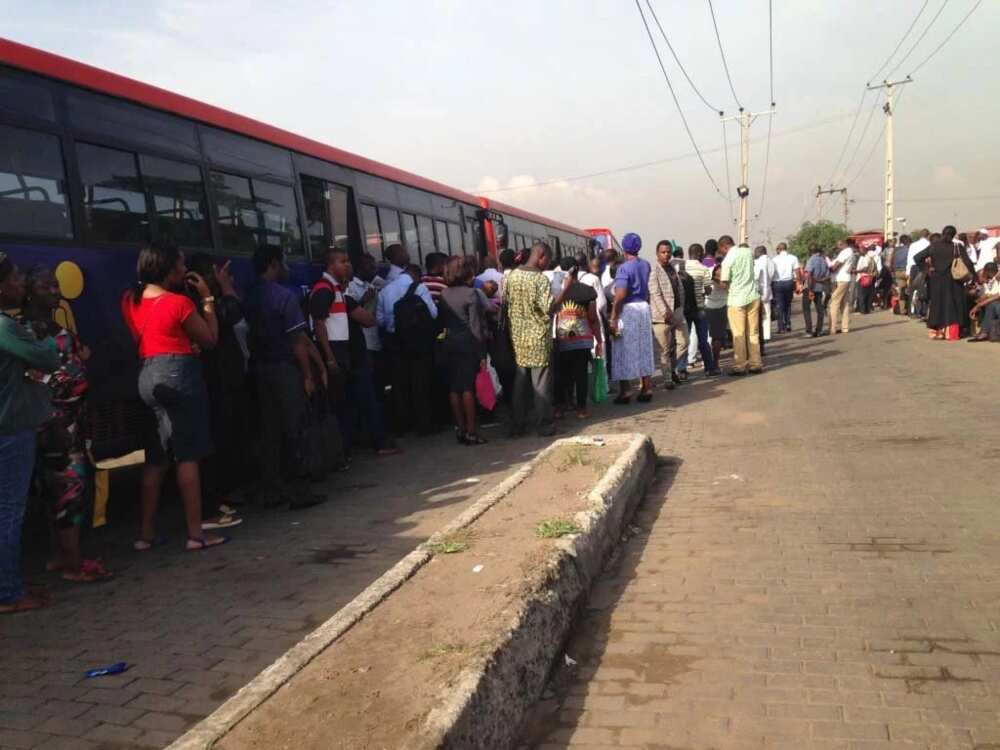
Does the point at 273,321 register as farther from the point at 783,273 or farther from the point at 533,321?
the point at 783,273

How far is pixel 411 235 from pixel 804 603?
933 cm

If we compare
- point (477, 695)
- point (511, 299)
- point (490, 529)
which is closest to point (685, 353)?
point (511, 299)

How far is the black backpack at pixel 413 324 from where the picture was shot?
320 inches

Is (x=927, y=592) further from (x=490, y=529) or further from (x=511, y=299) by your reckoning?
(x=511, y=299)

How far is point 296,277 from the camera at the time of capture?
28.0 ft

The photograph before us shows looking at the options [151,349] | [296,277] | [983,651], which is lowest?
[983,651]

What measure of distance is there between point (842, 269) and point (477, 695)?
1499cm

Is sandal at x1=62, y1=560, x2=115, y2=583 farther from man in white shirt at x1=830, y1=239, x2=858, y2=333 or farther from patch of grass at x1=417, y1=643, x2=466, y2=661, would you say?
man in white shirt at x1=830, y1=239, x2=858, y2=333

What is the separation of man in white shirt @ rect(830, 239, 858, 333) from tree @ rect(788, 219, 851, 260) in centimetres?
5752

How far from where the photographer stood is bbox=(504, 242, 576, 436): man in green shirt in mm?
7969

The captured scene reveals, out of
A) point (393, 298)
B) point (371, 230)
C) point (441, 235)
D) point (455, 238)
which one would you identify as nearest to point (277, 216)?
point (393, 298)

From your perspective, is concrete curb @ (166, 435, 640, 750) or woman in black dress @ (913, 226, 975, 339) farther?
woman in black dress @ (913, 226, 975, 339)

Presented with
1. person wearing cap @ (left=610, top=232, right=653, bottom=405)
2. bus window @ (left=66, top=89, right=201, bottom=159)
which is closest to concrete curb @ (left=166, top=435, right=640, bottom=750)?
person wearing cap @ (left=610, top=232, right=653, bottom=405)

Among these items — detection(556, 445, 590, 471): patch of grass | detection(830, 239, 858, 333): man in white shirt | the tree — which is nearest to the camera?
detection(556, 445, 590, 471): patch of grass
